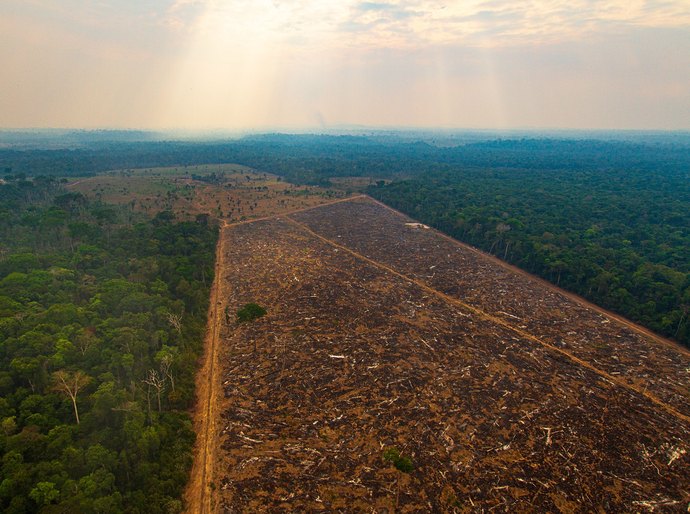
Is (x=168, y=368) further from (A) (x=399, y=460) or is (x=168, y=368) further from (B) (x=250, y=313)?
(A) (x=399, y=460)

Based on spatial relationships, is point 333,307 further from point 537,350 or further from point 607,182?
point 607,182

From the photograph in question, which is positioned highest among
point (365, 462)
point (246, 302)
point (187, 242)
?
point (187, 242)

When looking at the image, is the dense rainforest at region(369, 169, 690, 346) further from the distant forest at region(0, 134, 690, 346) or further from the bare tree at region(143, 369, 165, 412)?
the bare tree at region(143, 369, 165, 412)

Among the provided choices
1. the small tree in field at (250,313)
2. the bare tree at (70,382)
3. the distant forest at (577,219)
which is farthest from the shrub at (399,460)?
the distant forest at (577,219)

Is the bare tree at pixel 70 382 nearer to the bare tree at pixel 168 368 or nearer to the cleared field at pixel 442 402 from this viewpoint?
the bare tree at pixel 168 368

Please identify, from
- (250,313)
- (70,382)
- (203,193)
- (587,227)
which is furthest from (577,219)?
(203,193)

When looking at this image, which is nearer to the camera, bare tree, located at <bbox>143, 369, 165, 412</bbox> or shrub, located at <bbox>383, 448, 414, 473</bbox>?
shrub, located at <bbox>383, 448, 414, 473</bbox>

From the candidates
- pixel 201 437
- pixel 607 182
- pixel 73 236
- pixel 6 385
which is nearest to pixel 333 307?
pixel 201 437

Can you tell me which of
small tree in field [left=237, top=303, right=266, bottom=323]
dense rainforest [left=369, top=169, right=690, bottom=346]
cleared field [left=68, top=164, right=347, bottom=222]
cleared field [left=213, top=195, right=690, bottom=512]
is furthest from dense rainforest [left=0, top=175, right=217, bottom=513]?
dense rainforest [left=369, top=169, right=690, bottom=346]
